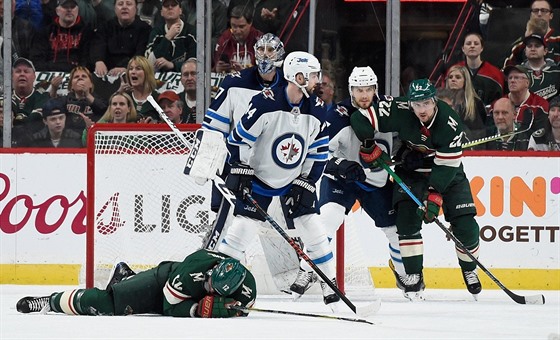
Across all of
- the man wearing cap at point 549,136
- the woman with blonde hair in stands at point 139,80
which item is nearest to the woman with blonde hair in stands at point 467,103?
the man wearing cap at point 549,136

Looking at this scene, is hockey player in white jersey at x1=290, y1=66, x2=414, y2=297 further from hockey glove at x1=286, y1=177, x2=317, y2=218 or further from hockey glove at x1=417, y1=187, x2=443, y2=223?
hockey glove at x1=286, y1=177, x2=317, y2=218

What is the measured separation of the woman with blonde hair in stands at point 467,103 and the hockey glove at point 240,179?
9.21 ft

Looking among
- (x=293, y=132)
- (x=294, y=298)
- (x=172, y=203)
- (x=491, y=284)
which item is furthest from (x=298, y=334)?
(x=491, y=284)

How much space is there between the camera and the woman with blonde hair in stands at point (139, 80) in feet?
28.3

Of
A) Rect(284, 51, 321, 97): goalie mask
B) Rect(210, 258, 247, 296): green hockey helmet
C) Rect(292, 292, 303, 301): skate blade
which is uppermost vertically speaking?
Rect(284, 51, 321, 97): goalie mask

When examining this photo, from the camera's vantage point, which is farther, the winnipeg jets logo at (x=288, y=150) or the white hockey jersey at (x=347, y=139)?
the white hockey jersey at (x=347, y=139)

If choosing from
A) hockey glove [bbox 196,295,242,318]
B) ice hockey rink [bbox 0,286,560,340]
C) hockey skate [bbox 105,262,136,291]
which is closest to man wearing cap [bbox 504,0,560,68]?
ice hockey rink [bbox 0,286,560,340]

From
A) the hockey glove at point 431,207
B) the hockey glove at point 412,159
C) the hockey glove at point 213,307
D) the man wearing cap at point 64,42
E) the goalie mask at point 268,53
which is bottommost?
the hockey glove at point 213,307

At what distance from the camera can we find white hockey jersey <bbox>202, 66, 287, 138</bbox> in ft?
20.1

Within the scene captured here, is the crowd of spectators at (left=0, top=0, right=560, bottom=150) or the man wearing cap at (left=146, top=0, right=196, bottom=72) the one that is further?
the man wearing cap at (left=146, top=0, right=196, bottom=72)

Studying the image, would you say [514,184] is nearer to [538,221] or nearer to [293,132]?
[538,221]

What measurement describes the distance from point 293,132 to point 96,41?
3127 mm

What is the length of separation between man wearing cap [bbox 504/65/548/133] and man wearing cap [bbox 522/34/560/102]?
0.03m

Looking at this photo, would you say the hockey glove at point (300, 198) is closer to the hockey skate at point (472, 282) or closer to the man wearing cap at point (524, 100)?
the hockey skate at point (472, 282)
